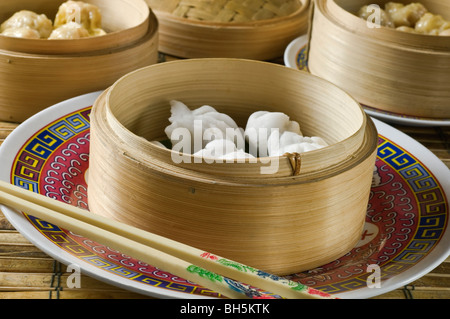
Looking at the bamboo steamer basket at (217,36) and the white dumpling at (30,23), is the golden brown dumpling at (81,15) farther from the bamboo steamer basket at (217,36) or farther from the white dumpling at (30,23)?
the bamboo steamer basket at (217,36)

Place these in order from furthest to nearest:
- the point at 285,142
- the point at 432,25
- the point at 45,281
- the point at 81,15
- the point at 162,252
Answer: the point at 432,25 → the point at 81,15 → the point at 285,142 → the point at 45,281 → the point at 162,252

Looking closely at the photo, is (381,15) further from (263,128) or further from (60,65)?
(60,65)

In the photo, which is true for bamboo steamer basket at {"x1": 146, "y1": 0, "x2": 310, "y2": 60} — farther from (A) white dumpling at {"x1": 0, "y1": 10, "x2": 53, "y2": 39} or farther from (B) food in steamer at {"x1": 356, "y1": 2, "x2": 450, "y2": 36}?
(A) white dumpling at {"x1": 0, "y1": 10, "x2": 53, "y2": 39}

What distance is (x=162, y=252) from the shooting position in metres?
1.12

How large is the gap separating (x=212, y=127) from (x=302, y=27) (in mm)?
1013

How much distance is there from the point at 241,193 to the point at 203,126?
0.37 m

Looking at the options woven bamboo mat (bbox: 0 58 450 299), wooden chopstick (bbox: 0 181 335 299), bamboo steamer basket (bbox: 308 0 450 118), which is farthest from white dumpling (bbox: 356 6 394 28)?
wooden chopstick (bbox: 0 181 335 299)

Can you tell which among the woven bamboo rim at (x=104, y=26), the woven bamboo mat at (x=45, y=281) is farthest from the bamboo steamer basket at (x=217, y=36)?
the woven bamboo mat at (x=45, y=281)

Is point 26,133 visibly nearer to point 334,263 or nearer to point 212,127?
point 212,127

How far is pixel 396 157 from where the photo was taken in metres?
1.65

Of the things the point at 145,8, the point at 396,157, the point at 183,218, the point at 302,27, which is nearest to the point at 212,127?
the point at 183,218

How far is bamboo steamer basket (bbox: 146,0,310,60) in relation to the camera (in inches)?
85.3

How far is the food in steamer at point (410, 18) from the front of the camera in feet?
6.74

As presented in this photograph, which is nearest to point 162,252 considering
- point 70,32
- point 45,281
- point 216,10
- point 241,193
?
point 241,193
